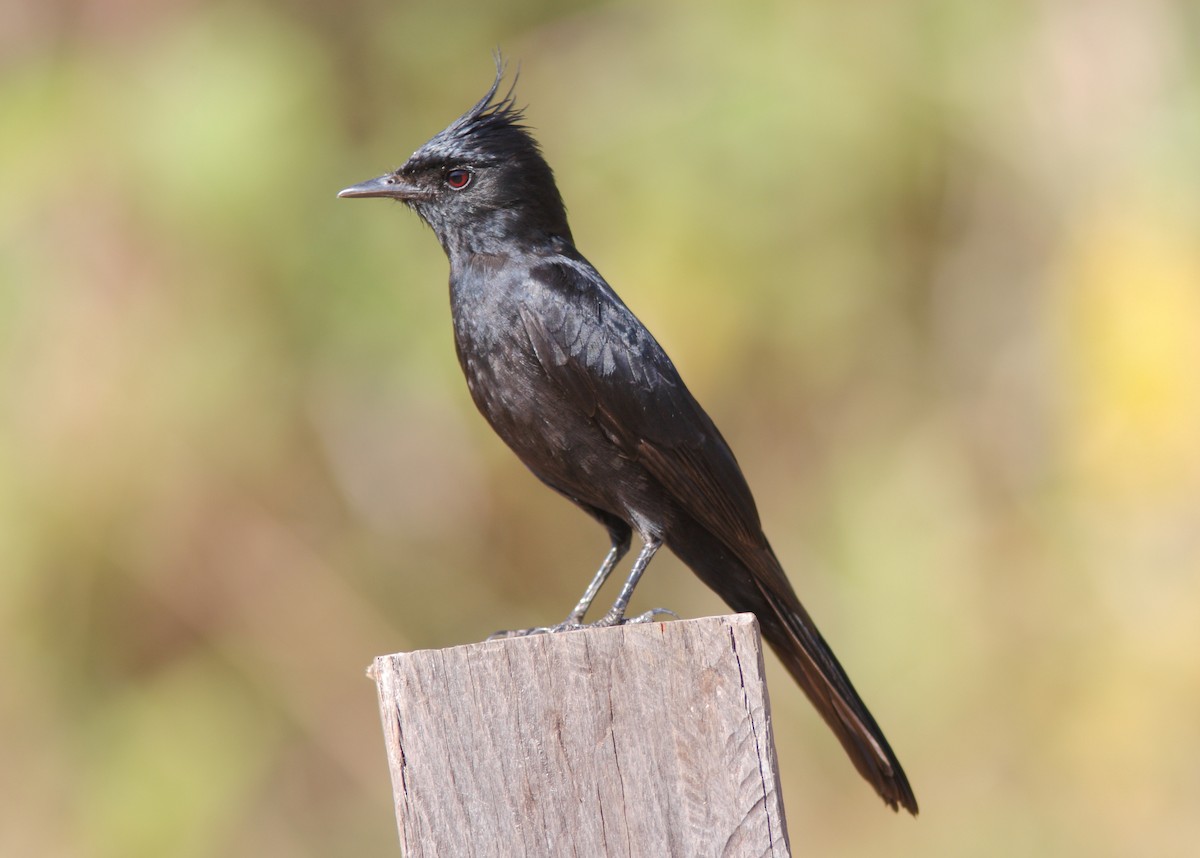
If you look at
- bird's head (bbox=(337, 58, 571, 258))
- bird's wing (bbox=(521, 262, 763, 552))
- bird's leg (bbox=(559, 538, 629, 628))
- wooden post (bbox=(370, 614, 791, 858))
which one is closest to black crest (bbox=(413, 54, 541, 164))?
bird's head (bbox=(337, 58, 571, 258))

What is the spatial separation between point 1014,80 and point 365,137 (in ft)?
11.7

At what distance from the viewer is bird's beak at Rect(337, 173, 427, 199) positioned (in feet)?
13.7

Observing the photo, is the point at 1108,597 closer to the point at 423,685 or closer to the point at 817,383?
the point at 817,383

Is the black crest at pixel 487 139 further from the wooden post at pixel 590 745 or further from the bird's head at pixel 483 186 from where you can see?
the wooden post at pixel 590 745

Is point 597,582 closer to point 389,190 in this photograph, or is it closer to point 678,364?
point 389,190

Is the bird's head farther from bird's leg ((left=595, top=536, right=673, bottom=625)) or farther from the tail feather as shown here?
the tail feather

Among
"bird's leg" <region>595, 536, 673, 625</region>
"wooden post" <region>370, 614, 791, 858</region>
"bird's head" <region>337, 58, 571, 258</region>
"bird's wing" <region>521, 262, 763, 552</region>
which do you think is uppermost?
"bird's head" <region>337, 58, 571, 258</region>

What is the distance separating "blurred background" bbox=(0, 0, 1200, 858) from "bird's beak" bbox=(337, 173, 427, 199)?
103 inches

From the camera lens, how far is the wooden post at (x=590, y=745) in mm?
2250

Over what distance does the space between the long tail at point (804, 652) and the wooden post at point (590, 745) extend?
48.0 inches

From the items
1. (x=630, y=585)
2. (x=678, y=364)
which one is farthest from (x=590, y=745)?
(x=678, y=364)

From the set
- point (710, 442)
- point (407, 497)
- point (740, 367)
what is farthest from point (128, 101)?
point (710, 442)

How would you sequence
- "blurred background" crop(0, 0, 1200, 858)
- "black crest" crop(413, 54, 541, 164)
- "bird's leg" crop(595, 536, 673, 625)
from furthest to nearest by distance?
1. "blurred background" crop(0, 0, 1200, 858)
2. "black crest" crop(413, 54, 541, 164)
3. "bird's leg" crop(595, 536, 673, 625)

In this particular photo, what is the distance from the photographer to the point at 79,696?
6.78 metres
